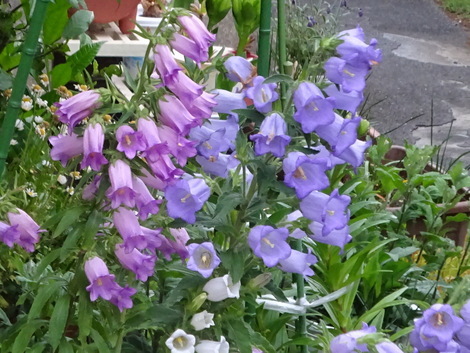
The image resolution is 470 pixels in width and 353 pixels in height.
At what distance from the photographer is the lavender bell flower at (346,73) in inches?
33.8

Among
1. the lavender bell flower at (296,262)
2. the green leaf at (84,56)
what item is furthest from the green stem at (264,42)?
the green leaf at (84,56)

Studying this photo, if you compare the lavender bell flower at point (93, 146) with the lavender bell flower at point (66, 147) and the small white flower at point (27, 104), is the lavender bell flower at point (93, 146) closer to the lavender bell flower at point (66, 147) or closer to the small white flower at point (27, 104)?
the lavender bell flower at point (66, 147)

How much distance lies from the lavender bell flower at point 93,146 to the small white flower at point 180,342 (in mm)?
207

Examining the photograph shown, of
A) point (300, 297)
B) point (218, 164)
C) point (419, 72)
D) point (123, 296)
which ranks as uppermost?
point (218, 164)

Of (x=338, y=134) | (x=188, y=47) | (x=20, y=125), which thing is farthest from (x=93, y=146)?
(x=20, y=125)

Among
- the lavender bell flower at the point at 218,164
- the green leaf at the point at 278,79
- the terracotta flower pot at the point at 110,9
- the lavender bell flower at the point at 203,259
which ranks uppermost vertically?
the green leaf at the point at 278,79

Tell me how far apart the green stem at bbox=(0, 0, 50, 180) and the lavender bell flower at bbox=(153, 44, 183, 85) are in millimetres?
150

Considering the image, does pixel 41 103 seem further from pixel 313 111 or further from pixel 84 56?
pixel 313 111

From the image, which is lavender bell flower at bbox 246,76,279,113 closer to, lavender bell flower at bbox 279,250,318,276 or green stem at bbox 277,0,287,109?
green stem at bbox 277,0,287,109

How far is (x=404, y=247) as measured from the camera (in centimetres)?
177

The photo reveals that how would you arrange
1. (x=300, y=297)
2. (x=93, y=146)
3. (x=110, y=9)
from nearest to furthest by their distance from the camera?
(x=93, y=146) → (x=300, y=297) → (x=110, y=9)

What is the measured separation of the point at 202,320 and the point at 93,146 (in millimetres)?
237

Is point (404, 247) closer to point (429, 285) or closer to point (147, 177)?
point (429, 285)

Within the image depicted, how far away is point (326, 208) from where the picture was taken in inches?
35.5
